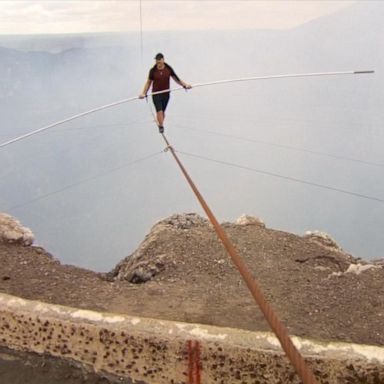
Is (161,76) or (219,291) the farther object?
(161,76)

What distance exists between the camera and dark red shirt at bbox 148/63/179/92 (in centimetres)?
829

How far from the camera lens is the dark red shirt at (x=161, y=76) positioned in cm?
829

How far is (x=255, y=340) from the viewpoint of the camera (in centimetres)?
393

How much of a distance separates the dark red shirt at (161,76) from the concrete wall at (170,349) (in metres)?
5.01

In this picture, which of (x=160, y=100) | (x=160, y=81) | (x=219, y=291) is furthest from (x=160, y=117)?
(x=219, y=291)

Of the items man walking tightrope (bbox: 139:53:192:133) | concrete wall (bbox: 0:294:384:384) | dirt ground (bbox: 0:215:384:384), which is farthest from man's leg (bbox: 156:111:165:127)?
concrete wall (bbox: 0:294:384:384)

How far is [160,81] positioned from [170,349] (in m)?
5.56

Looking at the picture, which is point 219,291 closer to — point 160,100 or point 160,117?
point 160,117

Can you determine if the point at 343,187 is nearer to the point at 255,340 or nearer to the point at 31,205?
the point at 31,205

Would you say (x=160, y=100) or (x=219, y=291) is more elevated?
(x=160, y=100)

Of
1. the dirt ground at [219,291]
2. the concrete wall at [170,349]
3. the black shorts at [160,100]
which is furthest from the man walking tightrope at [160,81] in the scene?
the concrete wall at [170,349]

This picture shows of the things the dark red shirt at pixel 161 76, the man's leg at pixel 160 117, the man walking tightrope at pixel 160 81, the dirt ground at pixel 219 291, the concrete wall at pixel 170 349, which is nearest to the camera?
the concrete wall at pixel 170 349

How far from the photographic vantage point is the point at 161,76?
8328mm

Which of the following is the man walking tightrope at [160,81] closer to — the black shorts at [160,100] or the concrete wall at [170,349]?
the black shorts at [160,100]
